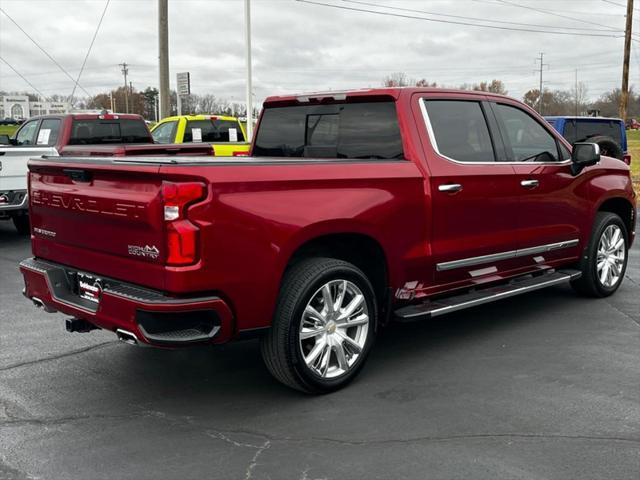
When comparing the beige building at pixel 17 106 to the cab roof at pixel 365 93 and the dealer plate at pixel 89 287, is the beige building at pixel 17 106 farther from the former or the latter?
the dealer plate at pixel 89 287

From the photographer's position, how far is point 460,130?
539 centimetres

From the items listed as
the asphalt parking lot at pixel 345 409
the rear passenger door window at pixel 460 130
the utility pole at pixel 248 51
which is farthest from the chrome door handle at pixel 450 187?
the utility pole at pixel 248 51

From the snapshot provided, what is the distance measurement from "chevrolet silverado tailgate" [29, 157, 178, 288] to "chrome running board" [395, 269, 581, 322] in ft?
6.21

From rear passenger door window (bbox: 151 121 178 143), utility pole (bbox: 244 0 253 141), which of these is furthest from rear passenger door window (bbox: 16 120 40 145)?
utility pole (bbox: 244 0 253 141)

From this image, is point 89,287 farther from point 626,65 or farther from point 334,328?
point 626,65

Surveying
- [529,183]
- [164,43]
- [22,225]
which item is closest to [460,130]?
[529,183]

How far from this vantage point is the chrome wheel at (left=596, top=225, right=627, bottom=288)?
22.8 ft

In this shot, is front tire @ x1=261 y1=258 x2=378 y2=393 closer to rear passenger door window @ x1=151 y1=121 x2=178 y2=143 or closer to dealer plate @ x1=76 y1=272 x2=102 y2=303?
dealer plate @ x1=76 y1=272 x2=102 y2=303

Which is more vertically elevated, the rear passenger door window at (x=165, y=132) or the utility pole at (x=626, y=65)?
the utility pole at (x=626, y=65)

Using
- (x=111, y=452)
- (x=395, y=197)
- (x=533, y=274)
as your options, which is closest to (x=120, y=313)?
(x=111, y=452)

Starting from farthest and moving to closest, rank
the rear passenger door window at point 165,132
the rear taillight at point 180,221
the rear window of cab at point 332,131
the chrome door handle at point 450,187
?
1. the rear passenger door window at point 165,132
2. the rear window of cab at point 332,131
3. the chrome door handle at point 450,187
4. the rear taillight at point 180,221

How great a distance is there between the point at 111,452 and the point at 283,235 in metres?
1.48

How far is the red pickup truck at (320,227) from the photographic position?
3.79 metres

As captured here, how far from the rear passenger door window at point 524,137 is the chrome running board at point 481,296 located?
1.02m
